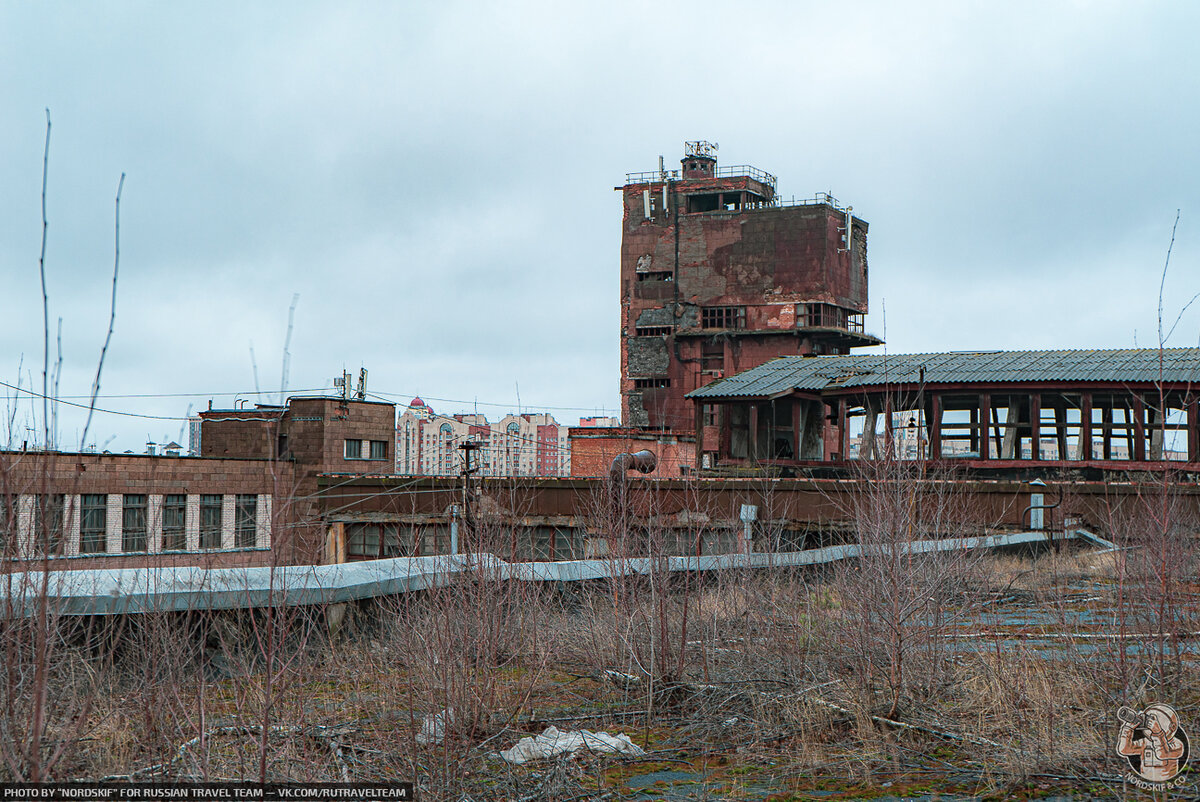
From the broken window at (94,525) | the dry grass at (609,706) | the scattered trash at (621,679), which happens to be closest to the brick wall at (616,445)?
the broken window at (94,525)

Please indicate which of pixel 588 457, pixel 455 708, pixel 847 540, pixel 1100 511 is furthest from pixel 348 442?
pixel 455 708

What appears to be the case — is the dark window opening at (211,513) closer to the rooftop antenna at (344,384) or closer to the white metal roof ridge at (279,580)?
the rooftop antenna at (344,384)

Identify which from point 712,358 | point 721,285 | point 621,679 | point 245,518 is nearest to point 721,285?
point 721,285

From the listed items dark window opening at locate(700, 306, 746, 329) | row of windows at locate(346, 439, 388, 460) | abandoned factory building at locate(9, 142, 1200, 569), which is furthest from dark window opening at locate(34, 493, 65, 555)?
dark window opening at locate(700, 306, 746, 329)

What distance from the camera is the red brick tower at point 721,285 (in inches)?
2163

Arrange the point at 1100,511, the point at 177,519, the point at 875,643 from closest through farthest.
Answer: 1. the point at 875,643
2. the point at 1100,511
3. the point at 177,519

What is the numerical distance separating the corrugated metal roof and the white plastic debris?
21.6 metres

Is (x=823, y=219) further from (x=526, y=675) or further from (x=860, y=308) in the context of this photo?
(x=526, y=675)

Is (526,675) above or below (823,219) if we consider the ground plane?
below

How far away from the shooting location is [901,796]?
6363 millimetres

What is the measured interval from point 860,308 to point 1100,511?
1427 inches

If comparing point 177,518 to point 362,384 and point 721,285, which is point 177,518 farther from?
point 721,285

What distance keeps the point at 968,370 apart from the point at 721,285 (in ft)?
89.6

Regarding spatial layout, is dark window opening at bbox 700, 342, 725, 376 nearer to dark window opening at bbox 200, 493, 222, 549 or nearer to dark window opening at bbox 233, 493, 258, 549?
dark window opening at bbox 233, 493, 258, 549
